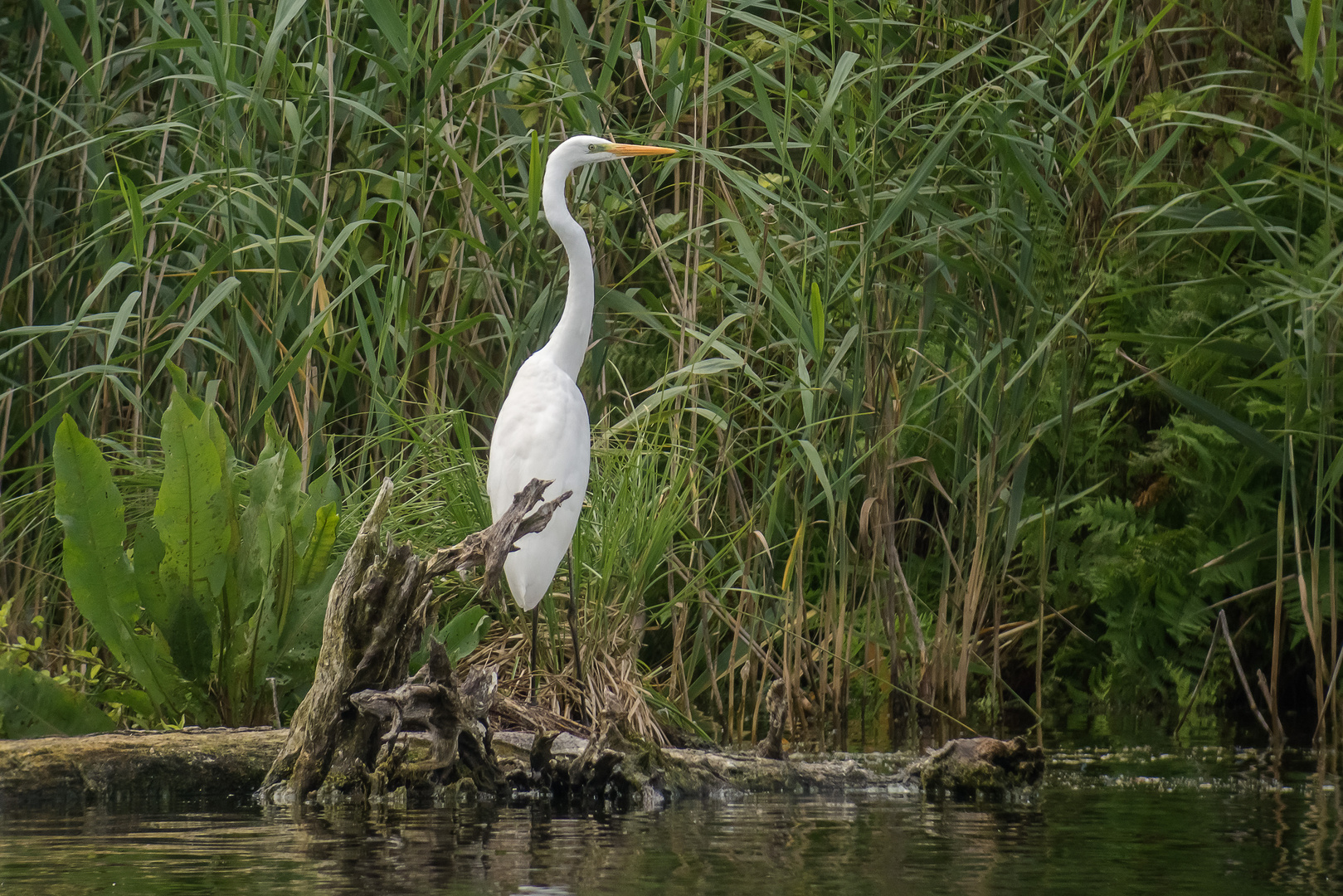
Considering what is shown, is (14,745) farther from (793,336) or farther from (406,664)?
(793,336)

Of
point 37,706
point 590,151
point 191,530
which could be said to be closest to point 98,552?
point 191,530

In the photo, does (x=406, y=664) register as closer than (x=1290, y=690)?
Yes

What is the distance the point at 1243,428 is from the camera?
5191mm

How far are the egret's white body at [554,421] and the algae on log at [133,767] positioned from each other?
0.82 metres

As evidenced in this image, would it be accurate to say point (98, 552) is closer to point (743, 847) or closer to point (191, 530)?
point (191, 530)

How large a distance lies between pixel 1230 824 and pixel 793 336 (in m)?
2.08

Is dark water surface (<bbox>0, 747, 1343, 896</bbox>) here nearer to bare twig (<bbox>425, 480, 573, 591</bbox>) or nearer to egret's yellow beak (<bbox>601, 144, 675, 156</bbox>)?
bare twig (<bbox>425, 480, 573, 591</bbox>)

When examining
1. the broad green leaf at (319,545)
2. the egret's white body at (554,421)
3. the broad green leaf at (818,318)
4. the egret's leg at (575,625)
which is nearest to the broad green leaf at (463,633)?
the egret's white body at (554,421)

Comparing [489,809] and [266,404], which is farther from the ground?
[266,404]

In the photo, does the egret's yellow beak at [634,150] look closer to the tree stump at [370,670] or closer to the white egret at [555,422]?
the white egret at [555,422]

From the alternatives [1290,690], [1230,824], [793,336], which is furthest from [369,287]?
[1290,690]

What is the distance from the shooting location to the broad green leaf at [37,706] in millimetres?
4035

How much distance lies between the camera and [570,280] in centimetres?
471

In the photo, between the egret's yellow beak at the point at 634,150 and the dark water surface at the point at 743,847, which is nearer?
the dark water surface at the point at 743,847
